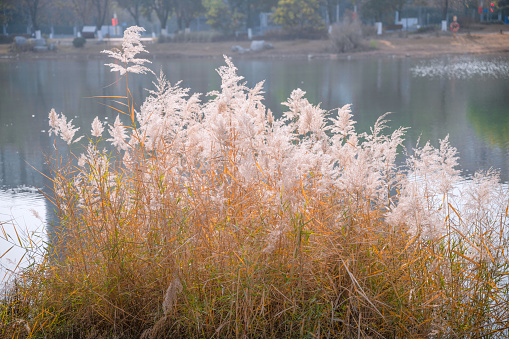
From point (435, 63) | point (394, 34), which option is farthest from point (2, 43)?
point (435, 63)

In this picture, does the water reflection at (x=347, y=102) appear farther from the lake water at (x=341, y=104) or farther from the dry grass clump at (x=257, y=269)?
the dry grass clump at (x=257, y=269)

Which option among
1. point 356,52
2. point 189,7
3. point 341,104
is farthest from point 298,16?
point 341,104

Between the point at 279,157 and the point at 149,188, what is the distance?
2.39 feet

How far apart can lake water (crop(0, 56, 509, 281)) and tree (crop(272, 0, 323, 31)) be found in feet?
57.3

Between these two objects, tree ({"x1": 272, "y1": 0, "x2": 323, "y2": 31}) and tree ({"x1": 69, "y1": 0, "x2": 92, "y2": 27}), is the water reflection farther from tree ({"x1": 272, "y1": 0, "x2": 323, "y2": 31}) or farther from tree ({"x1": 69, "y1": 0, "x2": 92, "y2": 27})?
tree ({"x1": 69, "y1": 0, "x2": 92, "y2": 27})

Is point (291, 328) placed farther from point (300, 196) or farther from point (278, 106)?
point (278, 106)

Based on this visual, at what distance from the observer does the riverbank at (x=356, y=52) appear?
30250 mm

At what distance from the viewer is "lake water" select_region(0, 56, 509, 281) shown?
244 inches

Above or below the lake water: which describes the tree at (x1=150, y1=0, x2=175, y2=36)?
above

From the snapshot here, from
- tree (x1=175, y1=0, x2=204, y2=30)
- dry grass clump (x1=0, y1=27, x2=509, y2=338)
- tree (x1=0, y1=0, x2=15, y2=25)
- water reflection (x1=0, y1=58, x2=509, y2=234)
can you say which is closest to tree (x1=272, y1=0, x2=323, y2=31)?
tree (x1=175, y1=0, x2=204, y2=30)

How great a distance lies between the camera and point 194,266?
97.8 inches

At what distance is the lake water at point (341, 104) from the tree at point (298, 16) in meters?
17.5

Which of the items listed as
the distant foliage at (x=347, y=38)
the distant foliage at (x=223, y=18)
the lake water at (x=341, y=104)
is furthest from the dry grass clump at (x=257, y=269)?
the distant foliage at (x=223, y=18)

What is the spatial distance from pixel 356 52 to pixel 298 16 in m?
9.52
